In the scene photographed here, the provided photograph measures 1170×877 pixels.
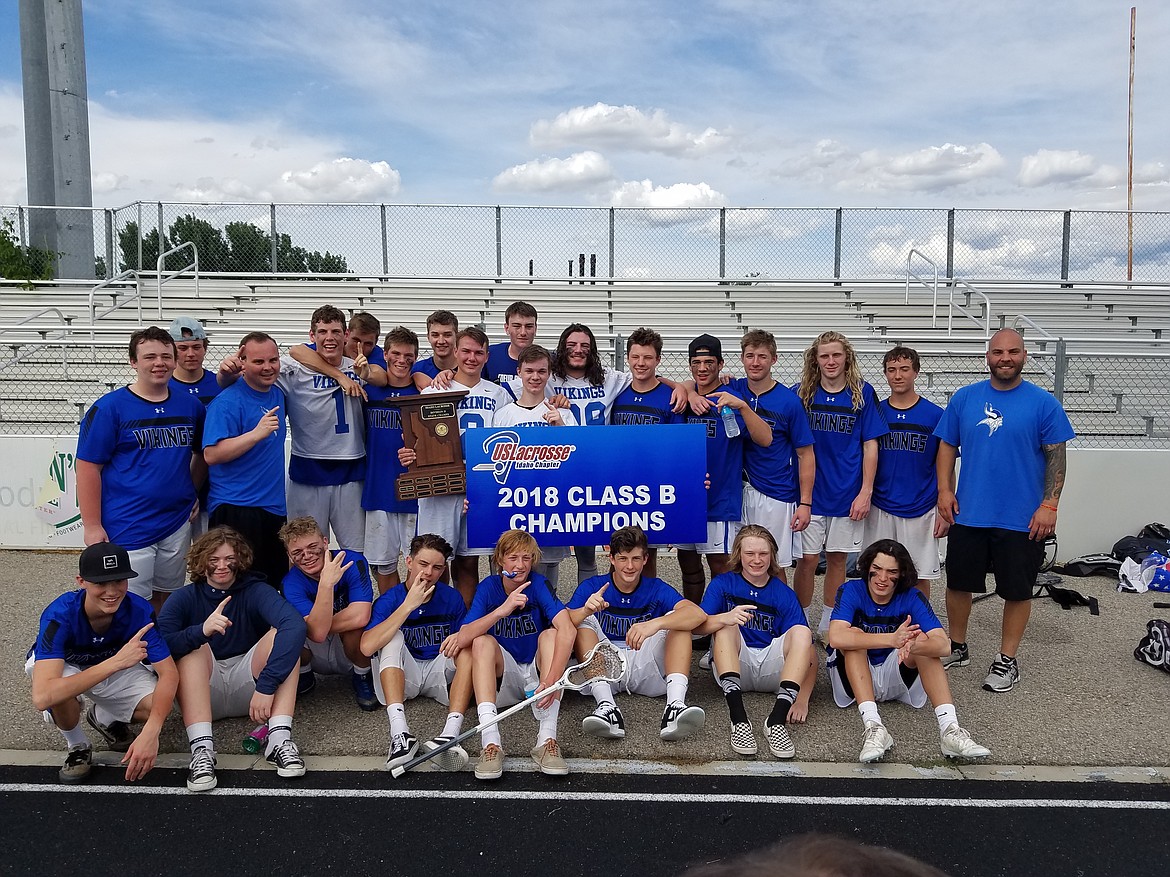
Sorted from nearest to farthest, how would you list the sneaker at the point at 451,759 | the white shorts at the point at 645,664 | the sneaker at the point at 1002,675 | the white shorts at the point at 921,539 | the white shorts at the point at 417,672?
the sneaker at the point at 451,759 < the white shorts at the point at 417,672 < the white shorts at the point at 645,664 < the sneaker at the point at 1002,675 < the white shorts at the point at 921,539

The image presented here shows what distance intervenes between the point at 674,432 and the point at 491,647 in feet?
6.20

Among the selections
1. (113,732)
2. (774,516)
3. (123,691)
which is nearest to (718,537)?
(774,516)

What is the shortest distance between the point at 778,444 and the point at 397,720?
2.96 metres

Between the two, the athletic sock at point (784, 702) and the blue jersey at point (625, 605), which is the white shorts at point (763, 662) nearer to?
the athletic sock at point (784, 702)

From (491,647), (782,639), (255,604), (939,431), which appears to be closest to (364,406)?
(255,604)

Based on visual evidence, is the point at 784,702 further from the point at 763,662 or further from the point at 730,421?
the point at 730,421

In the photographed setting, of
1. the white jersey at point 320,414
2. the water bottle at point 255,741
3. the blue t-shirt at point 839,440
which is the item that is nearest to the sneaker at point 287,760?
the water bottle at point 255,741

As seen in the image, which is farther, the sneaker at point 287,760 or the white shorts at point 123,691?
the white shorts at point 123,691

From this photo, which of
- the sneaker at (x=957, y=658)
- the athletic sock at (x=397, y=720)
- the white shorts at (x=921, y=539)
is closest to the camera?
the athletic sock at (x=397, y=720)

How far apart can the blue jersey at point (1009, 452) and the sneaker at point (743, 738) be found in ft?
6.80

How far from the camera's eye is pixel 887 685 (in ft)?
16.9

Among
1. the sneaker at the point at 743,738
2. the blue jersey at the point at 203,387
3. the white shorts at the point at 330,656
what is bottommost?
the sneaker at the point at 743,738

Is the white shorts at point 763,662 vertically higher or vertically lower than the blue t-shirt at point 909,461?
→ lower

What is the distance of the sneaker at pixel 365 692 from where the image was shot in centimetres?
513
